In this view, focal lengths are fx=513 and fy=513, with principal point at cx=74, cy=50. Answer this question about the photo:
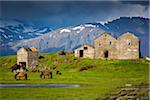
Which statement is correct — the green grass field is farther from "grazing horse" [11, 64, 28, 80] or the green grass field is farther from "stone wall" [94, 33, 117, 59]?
"stone wall" [94, 33, 117, 59]

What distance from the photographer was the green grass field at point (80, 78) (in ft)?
142

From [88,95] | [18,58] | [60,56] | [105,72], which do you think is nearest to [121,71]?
[105,72]

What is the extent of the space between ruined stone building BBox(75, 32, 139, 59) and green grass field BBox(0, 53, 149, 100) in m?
11.5

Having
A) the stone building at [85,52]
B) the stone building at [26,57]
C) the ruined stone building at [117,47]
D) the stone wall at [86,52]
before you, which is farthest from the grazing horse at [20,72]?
the ruined stone building at [117,47]

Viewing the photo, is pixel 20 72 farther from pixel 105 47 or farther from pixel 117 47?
pixel 105 47

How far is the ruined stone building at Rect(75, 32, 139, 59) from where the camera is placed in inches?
4668

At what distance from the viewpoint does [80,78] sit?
7325 centimetres

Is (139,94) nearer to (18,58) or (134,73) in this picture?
(134,73)

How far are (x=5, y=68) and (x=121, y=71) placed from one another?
3095 cm

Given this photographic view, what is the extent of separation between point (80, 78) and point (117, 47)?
4886 cm

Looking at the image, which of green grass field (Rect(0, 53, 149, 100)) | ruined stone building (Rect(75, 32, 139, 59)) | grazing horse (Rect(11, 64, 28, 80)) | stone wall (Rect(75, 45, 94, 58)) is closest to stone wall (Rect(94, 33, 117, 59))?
ruined stone building (Rect(75, 32, 139, 59))

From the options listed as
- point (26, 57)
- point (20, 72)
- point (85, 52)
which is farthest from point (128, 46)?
point (20, 72)

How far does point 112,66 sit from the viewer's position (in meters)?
93.8

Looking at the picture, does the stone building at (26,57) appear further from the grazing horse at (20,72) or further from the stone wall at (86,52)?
the grazing horse at (20,72)
